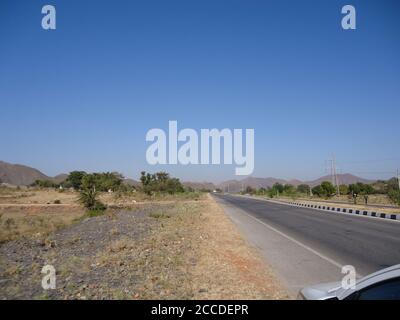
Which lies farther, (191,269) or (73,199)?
(73,199)

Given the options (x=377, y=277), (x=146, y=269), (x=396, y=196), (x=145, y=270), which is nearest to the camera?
(x=377, y=277)

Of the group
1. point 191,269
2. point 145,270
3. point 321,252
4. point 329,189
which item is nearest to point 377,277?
point 191,269

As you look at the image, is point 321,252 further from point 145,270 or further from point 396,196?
point 396,196

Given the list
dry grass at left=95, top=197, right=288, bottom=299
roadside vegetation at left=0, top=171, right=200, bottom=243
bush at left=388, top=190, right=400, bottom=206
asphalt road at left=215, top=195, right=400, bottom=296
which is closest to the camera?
dry grass at left=95, top=197, right=288, bottom=299

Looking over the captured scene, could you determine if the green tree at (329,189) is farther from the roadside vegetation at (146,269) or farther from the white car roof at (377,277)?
the white car roof at (377,277)

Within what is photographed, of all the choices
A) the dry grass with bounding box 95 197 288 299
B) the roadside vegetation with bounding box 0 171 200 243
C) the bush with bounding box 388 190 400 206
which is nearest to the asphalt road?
the dry grass with bounding box 95 197 288 299

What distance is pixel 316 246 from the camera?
1266 cm

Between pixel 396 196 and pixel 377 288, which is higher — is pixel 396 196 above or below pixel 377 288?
below

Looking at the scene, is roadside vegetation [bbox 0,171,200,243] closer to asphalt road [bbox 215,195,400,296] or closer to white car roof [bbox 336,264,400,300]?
asphalt road [bbox 215,195,400,296]

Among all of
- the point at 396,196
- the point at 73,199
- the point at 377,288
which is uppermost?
the point at 377,288

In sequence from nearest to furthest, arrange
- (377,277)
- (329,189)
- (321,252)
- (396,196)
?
(377,277), (321,252), (396,196), (329,189)
